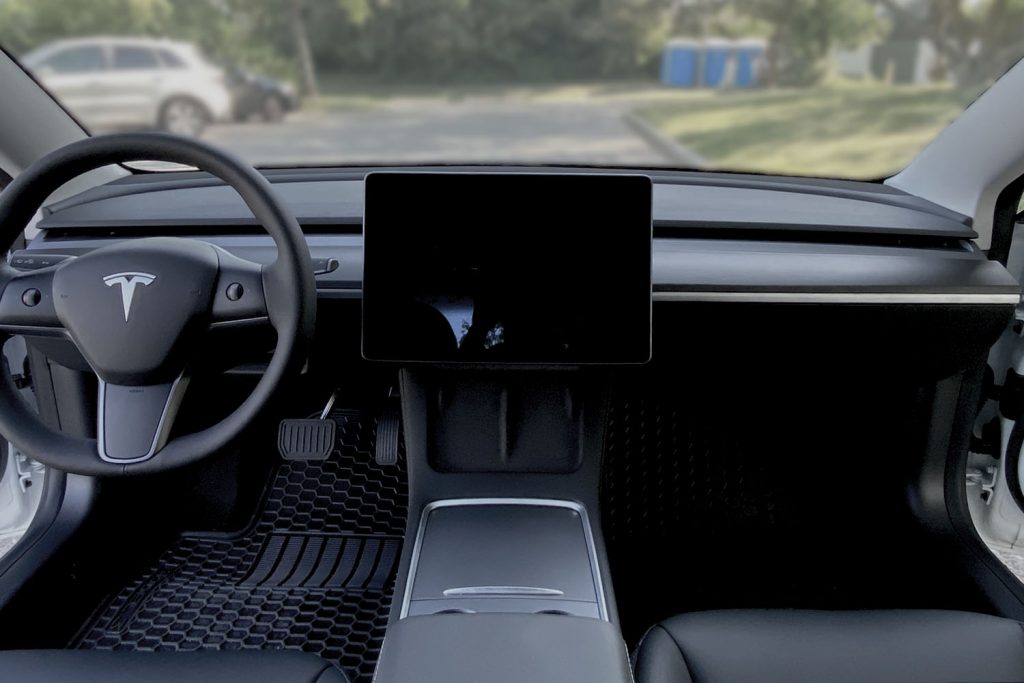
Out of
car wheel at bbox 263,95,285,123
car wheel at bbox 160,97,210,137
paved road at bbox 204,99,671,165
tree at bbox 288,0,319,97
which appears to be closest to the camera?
paved road at bbox 204,99,671,165

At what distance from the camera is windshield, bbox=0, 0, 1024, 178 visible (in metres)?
5.89

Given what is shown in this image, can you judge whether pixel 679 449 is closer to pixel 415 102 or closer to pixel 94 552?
pixel 94 552

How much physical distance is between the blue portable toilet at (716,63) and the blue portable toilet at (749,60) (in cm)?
7

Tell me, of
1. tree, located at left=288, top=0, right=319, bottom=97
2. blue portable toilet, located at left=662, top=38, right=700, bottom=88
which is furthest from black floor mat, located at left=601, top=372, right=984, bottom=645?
tree, located at left=288, top=0, right=319, bottom=97

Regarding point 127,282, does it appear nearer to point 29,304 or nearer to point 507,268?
point 29,304

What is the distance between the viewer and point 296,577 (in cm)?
219

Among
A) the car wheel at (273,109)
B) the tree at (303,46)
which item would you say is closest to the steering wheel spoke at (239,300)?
the car wheel at (273,109)

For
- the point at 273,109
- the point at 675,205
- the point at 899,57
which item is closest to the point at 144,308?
the point at 675,205

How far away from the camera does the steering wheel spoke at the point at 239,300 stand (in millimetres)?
1416

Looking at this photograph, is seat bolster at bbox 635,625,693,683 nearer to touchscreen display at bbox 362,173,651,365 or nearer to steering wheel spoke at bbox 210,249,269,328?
touchscreen display at bbox 362,173,651,365

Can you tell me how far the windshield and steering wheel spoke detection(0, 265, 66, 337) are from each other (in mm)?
4077

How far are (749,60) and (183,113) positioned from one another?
15.1 ft

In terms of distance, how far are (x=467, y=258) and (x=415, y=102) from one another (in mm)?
7340

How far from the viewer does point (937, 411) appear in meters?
2.04
